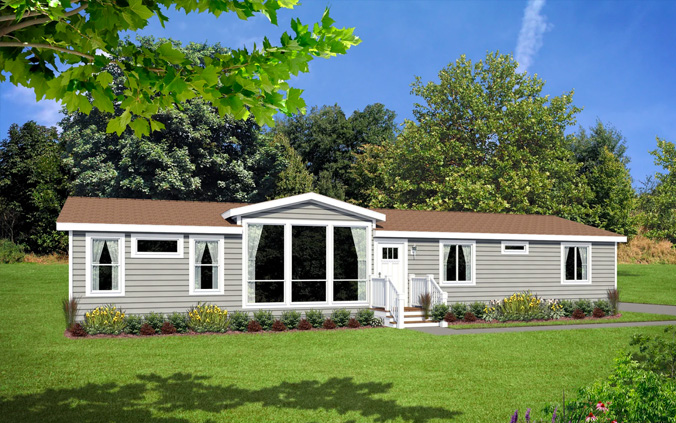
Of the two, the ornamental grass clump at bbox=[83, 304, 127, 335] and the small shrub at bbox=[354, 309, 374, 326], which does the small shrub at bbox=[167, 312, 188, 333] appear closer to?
the ornamental grass clump at bbox=[83, 304, 127, 335]

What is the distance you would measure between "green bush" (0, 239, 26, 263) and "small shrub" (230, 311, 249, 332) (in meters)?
25.5

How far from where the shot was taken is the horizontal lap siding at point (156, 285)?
684 inches

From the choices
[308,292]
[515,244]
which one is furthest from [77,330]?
[515,244]

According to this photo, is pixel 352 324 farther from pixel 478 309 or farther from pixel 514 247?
pixel 514 247

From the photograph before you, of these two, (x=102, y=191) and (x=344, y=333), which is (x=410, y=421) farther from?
(x=102, y=191)

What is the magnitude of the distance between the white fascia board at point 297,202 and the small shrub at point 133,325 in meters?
4.20

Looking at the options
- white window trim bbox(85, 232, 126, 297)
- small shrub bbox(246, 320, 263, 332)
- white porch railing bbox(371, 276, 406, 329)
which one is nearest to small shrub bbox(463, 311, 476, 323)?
→ white porch railing bbox(371, 276, 406, 329)

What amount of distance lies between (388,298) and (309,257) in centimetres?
292

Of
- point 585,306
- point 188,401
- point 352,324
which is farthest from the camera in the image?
point 585,306

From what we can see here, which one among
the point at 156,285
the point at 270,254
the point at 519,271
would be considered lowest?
the point at 156,285

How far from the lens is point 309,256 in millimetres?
20078

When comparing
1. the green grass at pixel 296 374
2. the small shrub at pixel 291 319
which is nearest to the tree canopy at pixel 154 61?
the green grass at pixel 296 374

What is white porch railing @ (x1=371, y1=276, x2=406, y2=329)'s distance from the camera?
1928 cm

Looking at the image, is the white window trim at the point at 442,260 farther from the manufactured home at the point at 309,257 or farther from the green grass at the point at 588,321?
the green grass at the point at 588,321
